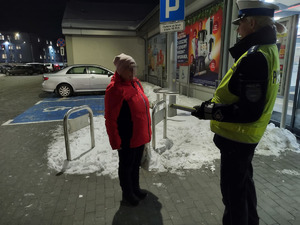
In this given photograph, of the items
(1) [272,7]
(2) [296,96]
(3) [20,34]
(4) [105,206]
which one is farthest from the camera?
(3) [20,34]

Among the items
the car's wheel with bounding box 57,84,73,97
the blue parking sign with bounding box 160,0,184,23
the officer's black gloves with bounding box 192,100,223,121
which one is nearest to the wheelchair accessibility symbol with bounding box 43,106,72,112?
the car's wheel with bounding box 57,84,73,97

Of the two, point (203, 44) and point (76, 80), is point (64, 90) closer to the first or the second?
point (76, 80)

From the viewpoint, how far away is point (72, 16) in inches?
730

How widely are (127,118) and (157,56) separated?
42.6 ft

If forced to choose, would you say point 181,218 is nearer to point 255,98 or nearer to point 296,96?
point 255,98

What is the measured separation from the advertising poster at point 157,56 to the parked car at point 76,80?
355 centimetres

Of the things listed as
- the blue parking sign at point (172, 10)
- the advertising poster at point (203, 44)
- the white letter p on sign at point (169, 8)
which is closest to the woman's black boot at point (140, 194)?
the blue parking sign at point (172, 10)

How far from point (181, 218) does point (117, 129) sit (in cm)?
128

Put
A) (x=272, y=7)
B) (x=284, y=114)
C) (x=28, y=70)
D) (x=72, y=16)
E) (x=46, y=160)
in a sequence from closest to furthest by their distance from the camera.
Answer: (x=272, y=7) < (x=46, y=160) < (x=284, y=114) < (x=72, y=16) < (x=28, y=70)

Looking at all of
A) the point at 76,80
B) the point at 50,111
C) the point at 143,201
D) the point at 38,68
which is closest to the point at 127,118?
the point at 143,201

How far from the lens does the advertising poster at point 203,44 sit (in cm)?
778

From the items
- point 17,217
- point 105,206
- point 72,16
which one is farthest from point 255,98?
point 72,16

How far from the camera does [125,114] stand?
8.25 ft

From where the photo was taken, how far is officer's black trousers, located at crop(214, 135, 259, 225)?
185 cm
